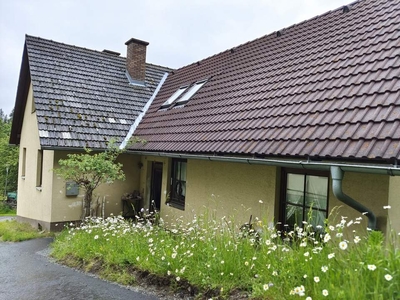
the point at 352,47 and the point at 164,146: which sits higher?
the point at 352,47

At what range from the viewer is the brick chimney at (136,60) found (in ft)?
45.9

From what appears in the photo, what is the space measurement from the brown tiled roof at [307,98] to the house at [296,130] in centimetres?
3

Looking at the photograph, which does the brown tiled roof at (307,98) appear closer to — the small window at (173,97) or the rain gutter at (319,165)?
the rain gutter at (319,165)

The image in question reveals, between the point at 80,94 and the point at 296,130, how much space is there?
880cm

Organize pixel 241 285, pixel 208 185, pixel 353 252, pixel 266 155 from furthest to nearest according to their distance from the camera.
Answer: pixel 208 185 < pixel 266 155 < pixel 241 285 < pixel 353 252

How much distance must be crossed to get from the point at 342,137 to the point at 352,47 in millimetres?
3109

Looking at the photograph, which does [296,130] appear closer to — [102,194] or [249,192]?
[249,192]

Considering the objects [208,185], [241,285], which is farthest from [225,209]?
[241,285]

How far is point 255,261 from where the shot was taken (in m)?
3.98

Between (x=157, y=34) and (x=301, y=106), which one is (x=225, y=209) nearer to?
(x=301, y=106)

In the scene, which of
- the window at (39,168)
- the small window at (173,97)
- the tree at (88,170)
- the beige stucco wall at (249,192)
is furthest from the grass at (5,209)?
the beige stucco wall at (249,192)

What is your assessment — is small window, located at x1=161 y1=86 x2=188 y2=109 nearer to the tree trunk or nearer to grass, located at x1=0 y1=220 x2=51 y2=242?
the tree trunk

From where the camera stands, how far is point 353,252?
3.09m

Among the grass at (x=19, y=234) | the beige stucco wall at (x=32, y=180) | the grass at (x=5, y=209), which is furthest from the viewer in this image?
the grass at (x=5, y=209)
